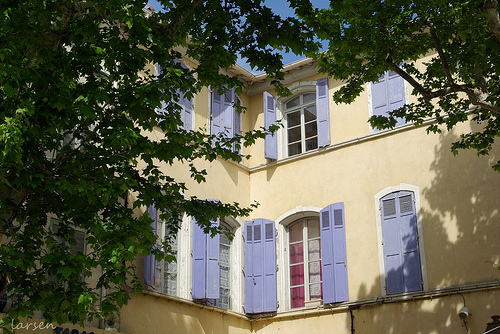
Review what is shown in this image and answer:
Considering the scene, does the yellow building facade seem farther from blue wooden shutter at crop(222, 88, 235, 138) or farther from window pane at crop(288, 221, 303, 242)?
blue wooden shutter at crop(222, 88, 235, 138)

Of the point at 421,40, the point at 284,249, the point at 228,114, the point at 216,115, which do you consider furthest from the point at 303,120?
the point at 421,40

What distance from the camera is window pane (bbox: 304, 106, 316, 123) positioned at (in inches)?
601

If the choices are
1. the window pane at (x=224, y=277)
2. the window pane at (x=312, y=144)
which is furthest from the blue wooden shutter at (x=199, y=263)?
the window pane at (x=312, y=144)

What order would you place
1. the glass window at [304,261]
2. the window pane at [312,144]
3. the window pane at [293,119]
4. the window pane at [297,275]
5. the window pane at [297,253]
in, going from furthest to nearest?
the window pane at [293,119] → the window pane at [312,144] → the window pane at [297,253] → the window pane at [297,275] → the glass window at [304,261]

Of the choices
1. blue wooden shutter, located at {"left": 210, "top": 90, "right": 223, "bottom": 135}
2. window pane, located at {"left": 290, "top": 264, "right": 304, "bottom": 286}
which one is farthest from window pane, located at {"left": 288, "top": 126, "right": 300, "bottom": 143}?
window pane, located at {"left": 290, "top": 264, "right": 304, "bottom": 286}

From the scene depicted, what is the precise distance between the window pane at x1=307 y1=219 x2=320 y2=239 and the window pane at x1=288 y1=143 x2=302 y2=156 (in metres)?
1.66

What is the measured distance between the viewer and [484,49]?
8891 millimetres

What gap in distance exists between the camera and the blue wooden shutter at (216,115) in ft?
48.5

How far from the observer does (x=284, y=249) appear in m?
14.4

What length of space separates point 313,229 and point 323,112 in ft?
7.98

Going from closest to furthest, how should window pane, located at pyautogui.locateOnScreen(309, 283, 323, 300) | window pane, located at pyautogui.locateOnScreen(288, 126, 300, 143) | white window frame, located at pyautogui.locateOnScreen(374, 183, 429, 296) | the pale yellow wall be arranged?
the pale yellow wall < white window frame, located at pyautogui.locateOnScreen(374, 183, 429, 296) < window pane, located at pyautogui.locateOnScreen(309, 283, 323, 300) < window pane, located at pyautogui.locateOnScreen(288, 126, 300, 143)

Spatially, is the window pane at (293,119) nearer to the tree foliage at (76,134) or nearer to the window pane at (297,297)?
the window pane at (297,297)

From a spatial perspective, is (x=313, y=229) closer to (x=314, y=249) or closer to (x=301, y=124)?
(x=314, y=249)

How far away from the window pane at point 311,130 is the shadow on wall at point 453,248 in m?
2.97
